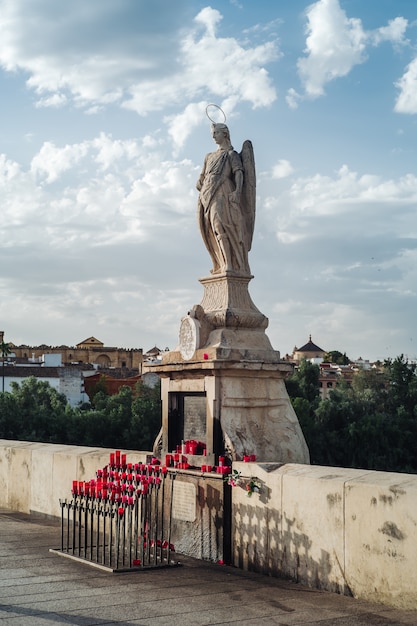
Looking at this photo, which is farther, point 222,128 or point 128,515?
point 222,128

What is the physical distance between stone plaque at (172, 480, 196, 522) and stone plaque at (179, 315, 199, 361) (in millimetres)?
1319

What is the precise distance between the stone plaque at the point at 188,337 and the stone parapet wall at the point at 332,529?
1447 mm

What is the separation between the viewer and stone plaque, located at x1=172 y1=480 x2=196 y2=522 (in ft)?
26.0

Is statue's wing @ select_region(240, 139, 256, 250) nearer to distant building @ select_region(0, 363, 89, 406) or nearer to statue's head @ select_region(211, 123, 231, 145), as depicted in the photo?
statue's head @ select_region(211, 123, 231, 145)

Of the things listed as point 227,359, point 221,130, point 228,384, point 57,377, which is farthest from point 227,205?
point 57,377

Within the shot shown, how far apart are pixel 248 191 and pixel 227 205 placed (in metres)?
0.30

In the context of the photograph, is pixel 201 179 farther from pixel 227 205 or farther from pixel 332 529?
pixel 332 529

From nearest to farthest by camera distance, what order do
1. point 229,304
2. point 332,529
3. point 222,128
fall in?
point 332,529
point 229,304
point 222,128

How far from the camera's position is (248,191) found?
9016mm

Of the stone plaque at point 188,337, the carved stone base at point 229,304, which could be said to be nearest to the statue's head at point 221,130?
the carved stone base at point 229,304

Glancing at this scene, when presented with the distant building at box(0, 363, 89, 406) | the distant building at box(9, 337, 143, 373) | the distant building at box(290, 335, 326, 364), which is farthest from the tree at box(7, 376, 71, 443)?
the distant building at box(290, 335, 326, 364)

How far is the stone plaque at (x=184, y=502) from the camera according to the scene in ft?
26.0

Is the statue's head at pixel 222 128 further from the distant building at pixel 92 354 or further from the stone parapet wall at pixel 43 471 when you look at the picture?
the distant building at pixel 92 354

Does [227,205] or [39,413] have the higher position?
[227,205]
